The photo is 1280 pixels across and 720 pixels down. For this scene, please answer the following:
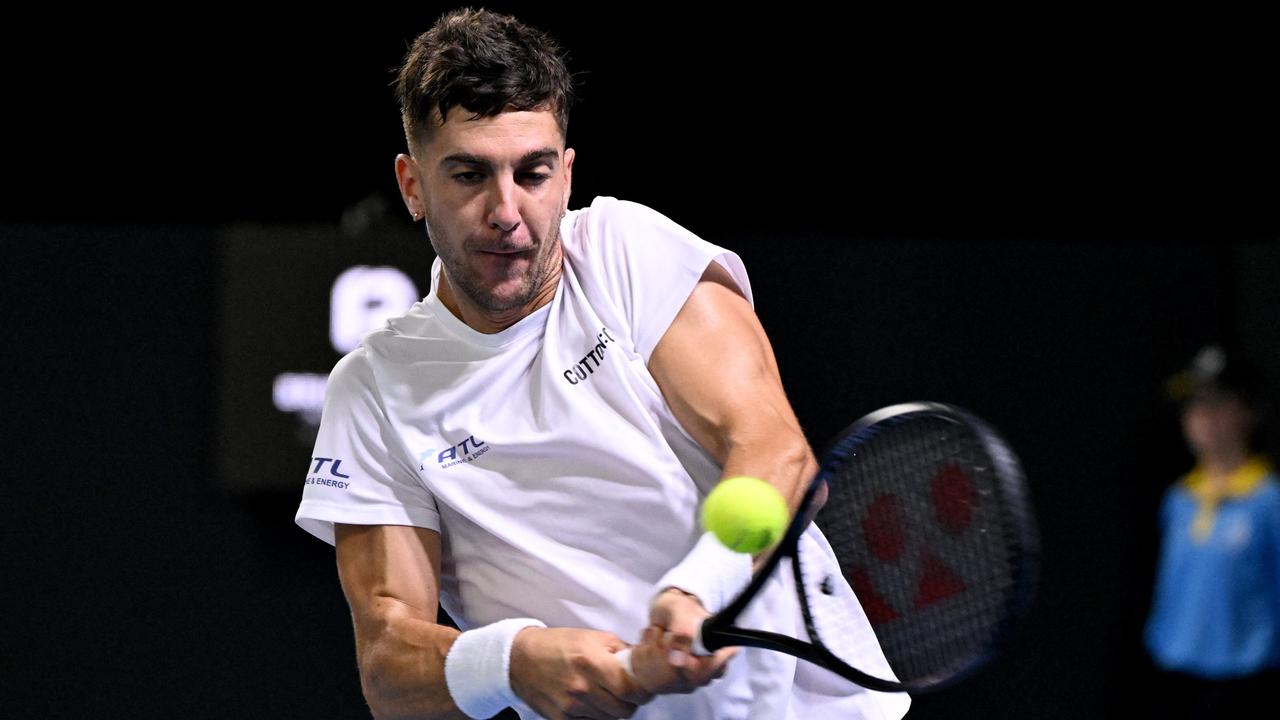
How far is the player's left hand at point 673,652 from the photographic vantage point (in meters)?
1.65

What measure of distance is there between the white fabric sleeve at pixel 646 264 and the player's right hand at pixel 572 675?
386 millimetres

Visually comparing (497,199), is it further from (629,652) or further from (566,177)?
(629,652)

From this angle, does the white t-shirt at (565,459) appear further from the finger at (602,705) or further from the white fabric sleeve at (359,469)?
the finger at (602,705)

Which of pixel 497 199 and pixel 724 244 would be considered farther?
Result: pixel 724 244

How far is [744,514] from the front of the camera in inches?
66.1

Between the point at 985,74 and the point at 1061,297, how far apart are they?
3.71 ft

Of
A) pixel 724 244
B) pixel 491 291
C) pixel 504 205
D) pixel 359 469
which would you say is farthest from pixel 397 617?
pixel 724 244

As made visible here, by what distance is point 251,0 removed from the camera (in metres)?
4.93

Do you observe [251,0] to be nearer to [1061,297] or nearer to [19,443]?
[19,443]

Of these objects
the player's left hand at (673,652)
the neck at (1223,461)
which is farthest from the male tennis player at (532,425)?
the neck at (1223,461)

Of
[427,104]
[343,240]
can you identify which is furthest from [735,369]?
[343,240]

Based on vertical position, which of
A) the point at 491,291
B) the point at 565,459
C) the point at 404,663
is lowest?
the point at 404,663

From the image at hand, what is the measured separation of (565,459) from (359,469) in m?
0.30

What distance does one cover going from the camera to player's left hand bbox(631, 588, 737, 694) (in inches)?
64.8
